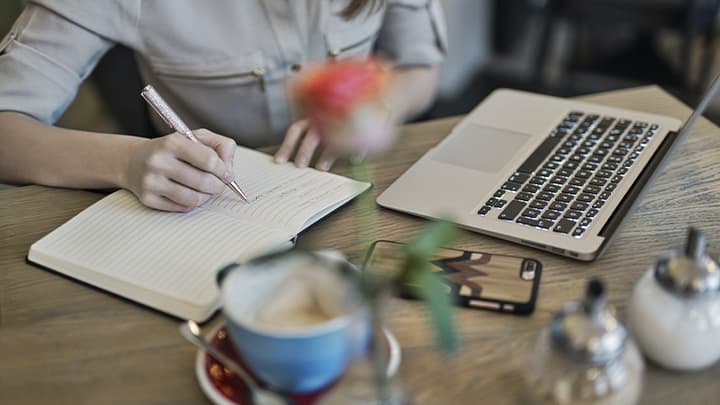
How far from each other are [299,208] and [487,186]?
0.20 metres

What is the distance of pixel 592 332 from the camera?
19.7 inches

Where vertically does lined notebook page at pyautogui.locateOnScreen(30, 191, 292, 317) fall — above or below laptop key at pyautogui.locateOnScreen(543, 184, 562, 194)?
above

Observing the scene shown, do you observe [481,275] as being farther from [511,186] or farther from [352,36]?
[352,36]

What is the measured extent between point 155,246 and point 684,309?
478 mm

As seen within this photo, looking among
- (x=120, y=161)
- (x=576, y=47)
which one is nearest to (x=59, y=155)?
(x=120, y=161)

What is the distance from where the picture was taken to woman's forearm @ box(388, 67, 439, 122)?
121 cm

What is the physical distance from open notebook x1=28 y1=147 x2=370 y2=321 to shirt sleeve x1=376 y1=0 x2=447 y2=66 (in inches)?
15.9

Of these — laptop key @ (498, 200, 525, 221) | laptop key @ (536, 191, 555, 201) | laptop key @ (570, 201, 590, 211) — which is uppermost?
laptop key @ (498, 200, 525, 221)

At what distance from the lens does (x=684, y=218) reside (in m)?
0.79

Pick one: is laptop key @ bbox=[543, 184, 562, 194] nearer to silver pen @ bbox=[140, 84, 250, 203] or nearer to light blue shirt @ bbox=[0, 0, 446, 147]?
silver pen @ bbox=[140, 84, 250, 203]

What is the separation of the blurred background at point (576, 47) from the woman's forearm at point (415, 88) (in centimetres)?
101

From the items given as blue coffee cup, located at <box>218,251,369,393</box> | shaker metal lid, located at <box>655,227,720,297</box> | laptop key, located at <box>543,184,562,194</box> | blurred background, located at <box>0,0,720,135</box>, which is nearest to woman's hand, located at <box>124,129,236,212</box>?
blue coffee cup, located at <box>218,251,369,393</box>

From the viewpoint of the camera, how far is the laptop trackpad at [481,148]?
0.90m

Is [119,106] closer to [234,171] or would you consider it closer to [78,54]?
[78,54]
